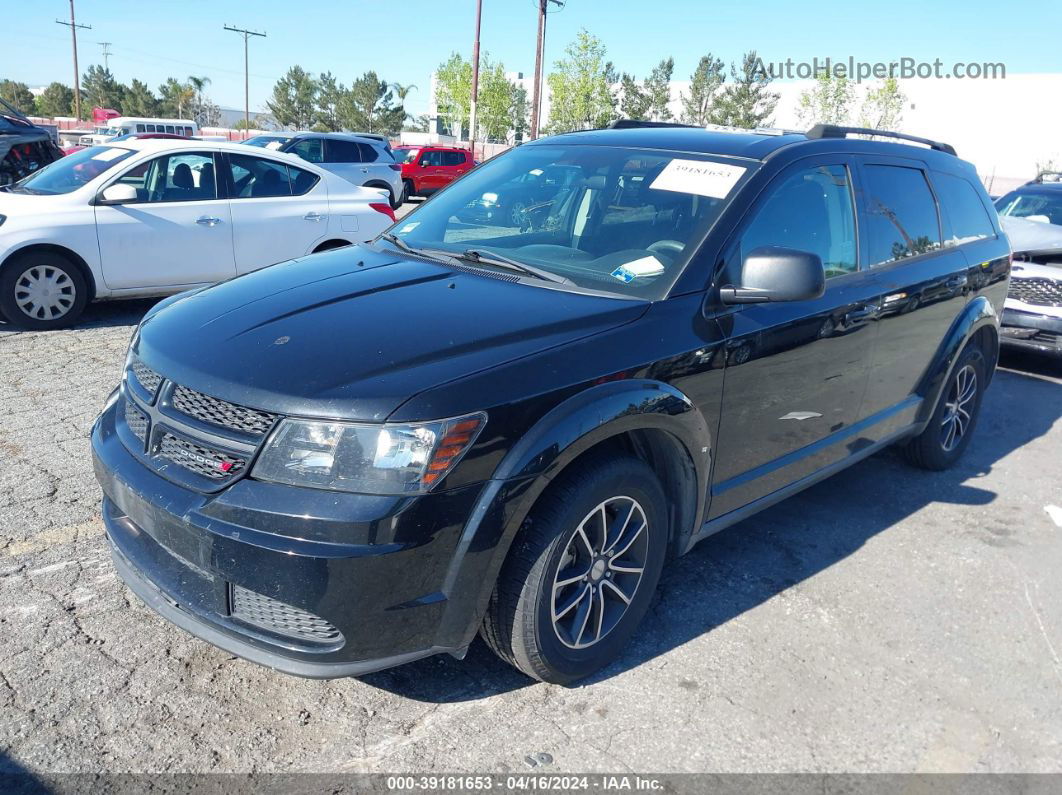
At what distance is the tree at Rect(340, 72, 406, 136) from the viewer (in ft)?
259

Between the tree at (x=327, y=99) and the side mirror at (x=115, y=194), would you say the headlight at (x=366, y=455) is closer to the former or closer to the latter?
the side mirror at (x=115, y=194)

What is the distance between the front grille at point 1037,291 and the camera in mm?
7547

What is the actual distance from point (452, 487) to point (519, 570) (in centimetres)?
41

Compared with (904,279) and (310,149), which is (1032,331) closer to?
(904,279)

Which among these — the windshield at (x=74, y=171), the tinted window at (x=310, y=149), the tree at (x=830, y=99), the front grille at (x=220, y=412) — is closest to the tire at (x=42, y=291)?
the windshield at (x=74, y=171)

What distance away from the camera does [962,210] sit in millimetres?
4957

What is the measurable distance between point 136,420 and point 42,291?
5137mm

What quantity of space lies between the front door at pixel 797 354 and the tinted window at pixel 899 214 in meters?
0.20

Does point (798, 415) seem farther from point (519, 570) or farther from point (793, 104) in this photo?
point (793, 104)

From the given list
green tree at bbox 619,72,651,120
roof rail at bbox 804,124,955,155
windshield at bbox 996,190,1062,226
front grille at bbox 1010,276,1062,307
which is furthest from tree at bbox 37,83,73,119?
roof rail at bbox 804,124,955,155

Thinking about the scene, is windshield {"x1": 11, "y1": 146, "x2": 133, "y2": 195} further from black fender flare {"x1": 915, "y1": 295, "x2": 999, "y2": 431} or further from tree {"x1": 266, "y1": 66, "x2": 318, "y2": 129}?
tree {"x1": 266, "y1": 66, "x2": 318, "y2": 129}

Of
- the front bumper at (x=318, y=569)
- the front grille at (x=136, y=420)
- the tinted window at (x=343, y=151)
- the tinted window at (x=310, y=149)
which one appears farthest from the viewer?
the tinted window at (x=343, y=151)

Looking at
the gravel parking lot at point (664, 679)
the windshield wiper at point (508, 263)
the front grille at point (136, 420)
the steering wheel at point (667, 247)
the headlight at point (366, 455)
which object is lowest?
the gravel parking lot at point (664, 679)

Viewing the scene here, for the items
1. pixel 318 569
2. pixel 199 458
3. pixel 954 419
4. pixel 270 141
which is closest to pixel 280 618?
pixel 318 569
